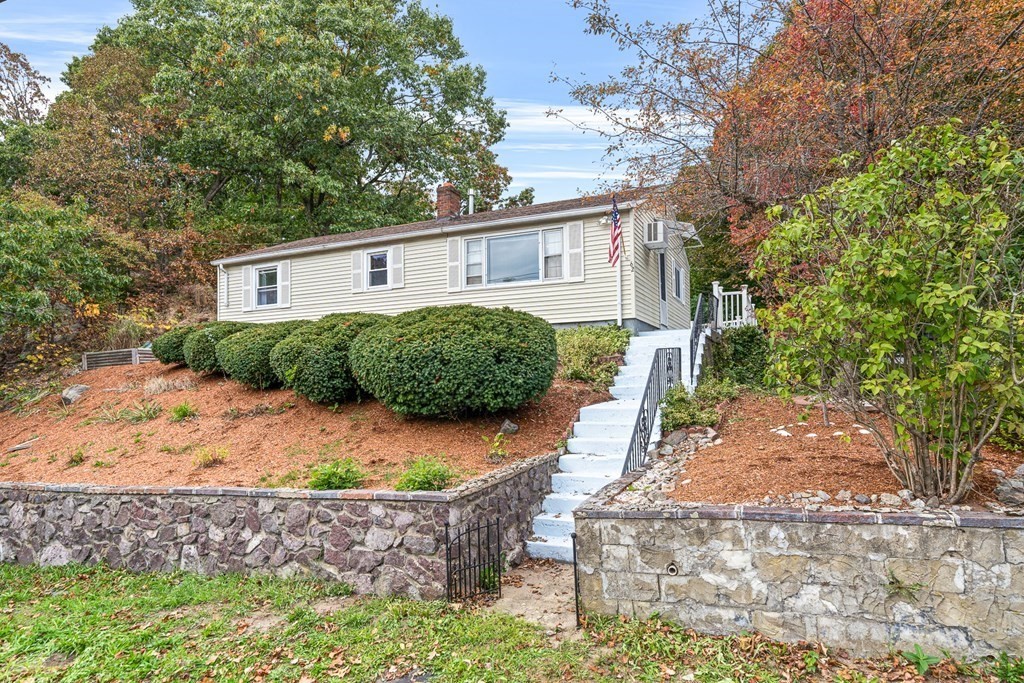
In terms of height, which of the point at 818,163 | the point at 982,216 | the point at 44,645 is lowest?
the point at 44,645

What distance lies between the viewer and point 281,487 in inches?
226

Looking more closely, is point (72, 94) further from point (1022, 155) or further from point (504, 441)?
point (1022, 155)

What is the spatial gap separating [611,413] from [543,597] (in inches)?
121

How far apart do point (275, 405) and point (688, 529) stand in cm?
642

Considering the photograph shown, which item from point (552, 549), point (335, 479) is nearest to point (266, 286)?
point (335, 479)

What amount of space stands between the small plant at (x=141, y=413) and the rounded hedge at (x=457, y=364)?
3838 mm

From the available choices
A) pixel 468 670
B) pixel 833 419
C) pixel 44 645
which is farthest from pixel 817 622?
pixel 44 645

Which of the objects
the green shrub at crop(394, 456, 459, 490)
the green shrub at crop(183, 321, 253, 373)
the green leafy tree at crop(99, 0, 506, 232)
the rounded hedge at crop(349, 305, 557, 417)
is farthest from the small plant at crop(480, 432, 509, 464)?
the green leafy tree at crop(99, 0, 506, 232)

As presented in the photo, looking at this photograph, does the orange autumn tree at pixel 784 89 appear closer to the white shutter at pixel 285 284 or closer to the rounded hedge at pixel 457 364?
the rounded hedge at pixel 457 364

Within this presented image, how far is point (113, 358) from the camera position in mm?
13586

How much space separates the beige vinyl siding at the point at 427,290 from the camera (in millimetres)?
12586

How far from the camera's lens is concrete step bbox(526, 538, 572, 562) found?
556 cm

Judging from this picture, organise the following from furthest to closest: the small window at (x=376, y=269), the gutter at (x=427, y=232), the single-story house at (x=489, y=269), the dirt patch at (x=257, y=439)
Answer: the small window at (x=376, y=269) → the single-story house at (x=489, y=269) → the gutter at (x=427, y=232) → the dirt patch at (x=257, y=439)

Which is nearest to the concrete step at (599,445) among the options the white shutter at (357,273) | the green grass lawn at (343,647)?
the green grass lawn at (343,647)
